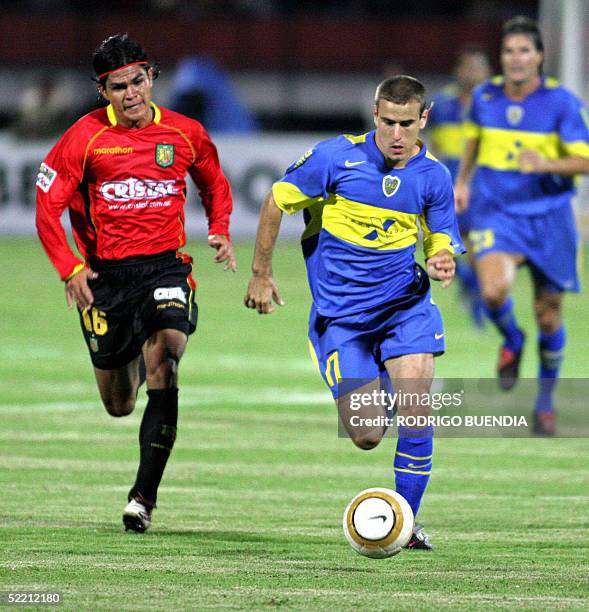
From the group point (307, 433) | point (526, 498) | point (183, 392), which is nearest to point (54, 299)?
point (183, 392)

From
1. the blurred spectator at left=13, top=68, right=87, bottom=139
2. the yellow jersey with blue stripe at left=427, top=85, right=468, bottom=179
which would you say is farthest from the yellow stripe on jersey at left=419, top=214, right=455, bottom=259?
the blurred spectator at left=13, top=68, right=87, bottom=139

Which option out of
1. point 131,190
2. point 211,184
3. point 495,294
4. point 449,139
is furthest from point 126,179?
point 449,139

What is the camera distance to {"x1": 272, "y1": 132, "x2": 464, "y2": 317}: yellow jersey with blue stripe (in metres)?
6.88

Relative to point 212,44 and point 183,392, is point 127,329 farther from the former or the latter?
point 212,44

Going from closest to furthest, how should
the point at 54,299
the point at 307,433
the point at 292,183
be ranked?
the point at 292,183, the point at 307,433, the point at 54,299

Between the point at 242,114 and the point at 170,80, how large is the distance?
384 cm

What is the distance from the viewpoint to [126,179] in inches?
297

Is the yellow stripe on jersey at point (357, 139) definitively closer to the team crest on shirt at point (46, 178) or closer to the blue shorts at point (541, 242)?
the team crest on shirt at point (46, 178)

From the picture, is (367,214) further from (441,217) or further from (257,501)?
(257,501)

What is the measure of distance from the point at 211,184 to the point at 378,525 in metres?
2.34

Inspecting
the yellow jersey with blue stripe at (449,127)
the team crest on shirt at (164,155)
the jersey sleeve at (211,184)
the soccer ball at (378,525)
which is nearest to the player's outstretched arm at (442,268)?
the soccer ball at (378,525)

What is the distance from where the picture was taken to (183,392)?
37.9 feet

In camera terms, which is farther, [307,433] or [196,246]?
[196,246]

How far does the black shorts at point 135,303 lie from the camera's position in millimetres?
7457
